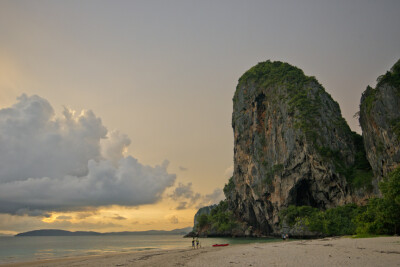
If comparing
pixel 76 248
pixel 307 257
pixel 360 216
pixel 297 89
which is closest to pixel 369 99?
pixel 297 89

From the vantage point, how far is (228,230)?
9906cm

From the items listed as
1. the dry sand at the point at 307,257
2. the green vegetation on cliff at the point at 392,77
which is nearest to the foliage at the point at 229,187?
the green vegetation on cliff at the point at 392,77

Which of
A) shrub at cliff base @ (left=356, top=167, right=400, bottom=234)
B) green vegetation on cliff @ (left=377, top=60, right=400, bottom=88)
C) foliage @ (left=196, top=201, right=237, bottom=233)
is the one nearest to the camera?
shrub at cliff base @ (left=356, top=167, right=400, bottom=234)

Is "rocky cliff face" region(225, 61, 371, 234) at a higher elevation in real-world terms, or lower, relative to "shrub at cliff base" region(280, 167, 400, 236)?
higher

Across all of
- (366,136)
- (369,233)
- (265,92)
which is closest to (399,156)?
(366,136)

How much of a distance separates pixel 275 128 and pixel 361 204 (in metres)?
35.0

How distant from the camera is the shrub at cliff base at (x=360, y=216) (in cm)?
2994

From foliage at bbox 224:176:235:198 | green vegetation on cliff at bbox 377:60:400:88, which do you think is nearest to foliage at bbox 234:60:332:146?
green vegetation on cliff at bbox 377:60:400:88

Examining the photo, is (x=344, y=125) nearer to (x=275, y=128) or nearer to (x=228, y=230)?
(x=275, y=128)

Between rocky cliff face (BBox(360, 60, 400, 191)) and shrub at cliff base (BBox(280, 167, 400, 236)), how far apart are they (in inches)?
299

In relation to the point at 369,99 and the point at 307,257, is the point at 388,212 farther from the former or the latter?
the point at 369,99

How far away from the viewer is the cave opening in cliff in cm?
7499

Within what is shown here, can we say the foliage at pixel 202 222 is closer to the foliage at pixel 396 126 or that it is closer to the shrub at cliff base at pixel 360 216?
the shrub at cliff base at pixel 360 216

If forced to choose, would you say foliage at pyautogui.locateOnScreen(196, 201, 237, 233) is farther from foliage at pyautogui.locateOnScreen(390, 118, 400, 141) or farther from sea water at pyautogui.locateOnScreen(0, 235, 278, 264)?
foliage at pyautogui.locateOnScreen(390, 118, 400, 141)
